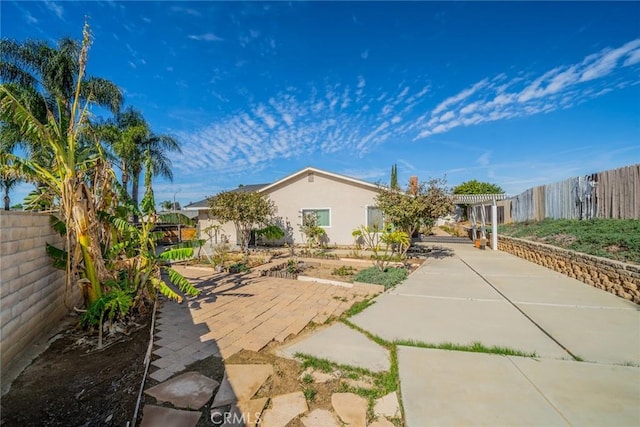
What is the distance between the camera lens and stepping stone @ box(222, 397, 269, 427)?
8.68ft

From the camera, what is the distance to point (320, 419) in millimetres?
2697

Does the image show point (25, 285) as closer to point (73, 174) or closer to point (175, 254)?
point (73, 174)

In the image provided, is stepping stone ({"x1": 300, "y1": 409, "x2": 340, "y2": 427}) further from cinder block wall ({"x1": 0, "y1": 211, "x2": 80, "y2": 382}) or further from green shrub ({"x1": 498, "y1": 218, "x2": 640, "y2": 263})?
green shrub ({"x1": 498, "y1": 218, "x2": 640, "y2": 263})

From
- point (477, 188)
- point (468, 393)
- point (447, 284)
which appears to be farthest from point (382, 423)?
point (477, 188)

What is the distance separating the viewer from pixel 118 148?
23438 mm

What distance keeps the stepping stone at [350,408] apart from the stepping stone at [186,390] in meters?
1.47

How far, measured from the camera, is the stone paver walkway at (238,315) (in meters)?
4.27

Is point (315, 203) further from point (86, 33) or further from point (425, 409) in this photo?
point (425, 409)

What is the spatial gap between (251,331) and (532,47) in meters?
15.5

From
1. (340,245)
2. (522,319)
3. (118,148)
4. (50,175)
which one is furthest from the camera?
(118,148)

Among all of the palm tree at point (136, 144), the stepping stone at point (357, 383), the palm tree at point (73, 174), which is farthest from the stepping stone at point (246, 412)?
the palm tree at point (136, 144)

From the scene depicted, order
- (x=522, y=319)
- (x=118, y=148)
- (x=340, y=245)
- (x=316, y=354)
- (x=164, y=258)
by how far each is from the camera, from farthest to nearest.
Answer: (x=118, y=148)
(x=340, y=245)
(x=164, y=258)
(x=522, y=319)
(x=316, y=354)

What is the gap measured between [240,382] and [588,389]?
410 cm

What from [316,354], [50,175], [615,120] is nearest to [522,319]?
[316,354]
